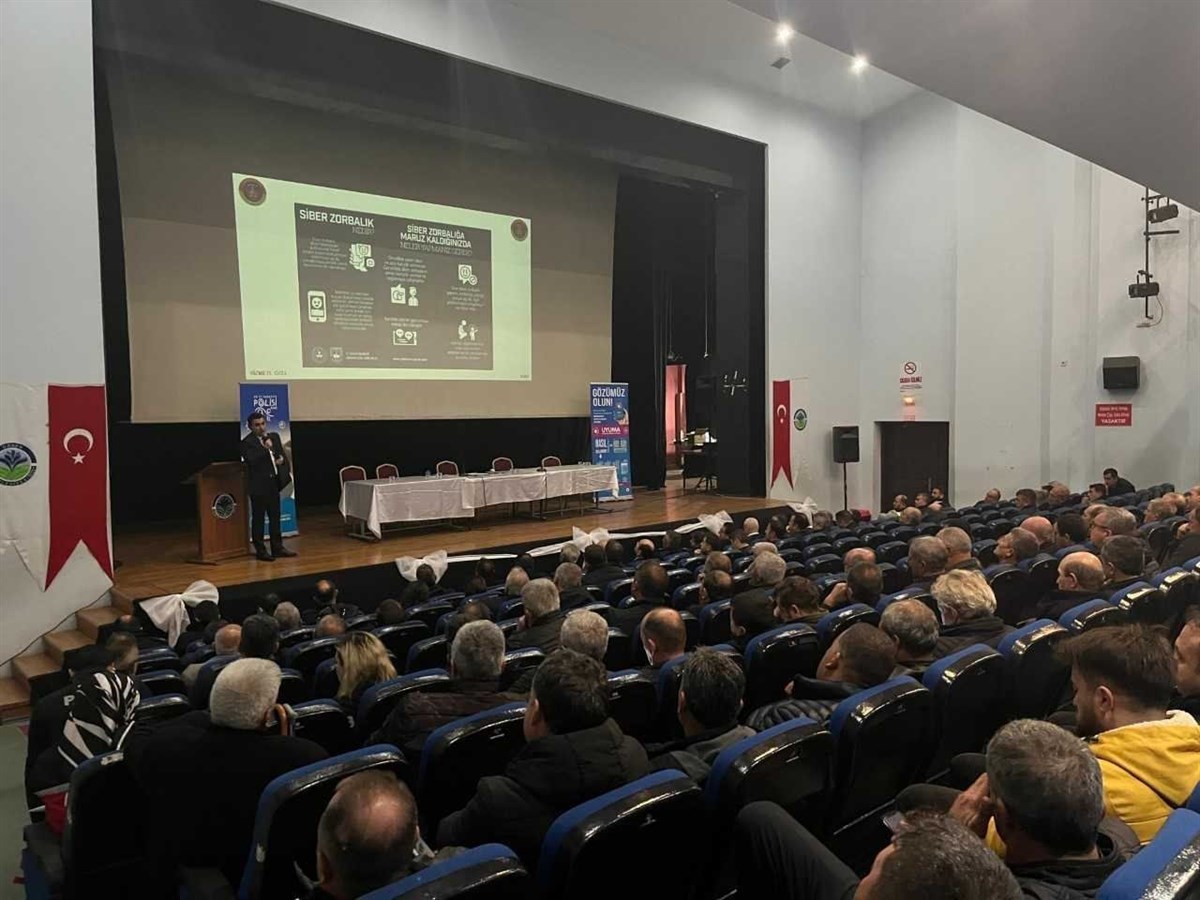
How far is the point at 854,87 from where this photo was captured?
1217cm

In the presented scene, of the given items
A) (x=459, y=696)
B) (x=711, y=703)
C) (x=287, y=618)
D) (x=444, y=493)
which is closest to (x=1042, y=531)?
(x=711, y=703)

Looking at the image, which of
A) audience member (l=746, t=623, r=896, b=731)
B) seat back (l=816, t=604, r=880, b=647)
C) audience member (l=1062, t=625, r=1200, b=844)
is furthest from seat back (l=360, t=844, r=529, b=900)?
seat back (l=816, t=604, r=880, b=647)

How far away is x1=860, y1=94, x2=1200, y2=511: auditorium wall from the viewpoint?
33.8 ft

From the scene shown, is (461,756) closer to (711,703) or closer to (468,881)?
(711,703)

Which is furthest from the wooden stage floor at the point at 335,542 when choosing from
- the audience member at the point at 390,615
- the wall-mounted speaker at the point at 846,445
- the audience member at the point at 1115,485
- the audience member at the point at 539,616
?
the audience member at the point at 1115,485

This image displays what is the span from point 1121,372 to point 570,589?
31.8 feet

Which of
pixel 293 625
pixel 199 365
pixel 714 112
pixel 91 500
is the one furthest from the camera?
pixel 714 112

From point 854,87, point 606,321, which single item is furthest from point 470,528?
point 854,87

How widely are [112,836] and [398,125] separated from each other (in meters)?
9.06

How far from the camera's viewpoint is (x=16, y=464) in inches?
237

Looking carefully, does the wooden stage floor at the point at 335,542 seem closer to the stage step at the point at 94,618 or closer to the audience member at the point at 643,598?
the stage step at the point at 94,618

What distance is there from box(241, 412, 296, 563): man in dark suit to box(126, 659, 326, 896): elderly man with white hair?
19.0ft

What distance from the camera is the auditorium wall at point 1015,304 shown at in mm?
10312

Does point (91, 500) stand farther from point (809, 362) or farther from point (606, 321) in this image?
point (809, 362)
